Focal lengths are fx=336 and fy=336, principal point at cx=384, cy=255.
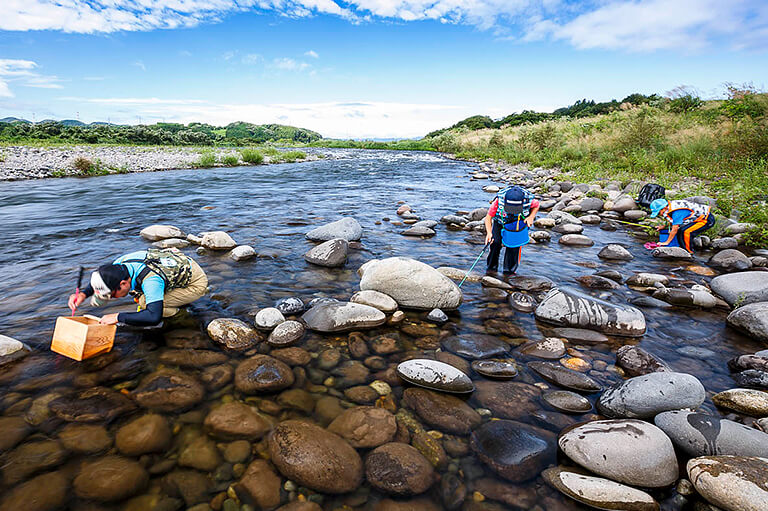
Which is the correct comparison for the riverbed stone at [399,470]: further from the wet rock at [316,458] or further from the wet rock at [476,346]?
the wet rock at [476,346]

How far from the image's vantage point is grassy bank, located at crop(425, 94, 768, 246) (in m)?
9.62

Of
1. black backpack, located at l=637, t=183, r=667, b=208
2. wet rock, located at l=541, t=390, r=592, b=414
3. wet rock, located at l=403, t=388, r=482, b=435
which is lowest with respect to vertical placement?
wet rock, located at l=403, t=388, r=482, b=435

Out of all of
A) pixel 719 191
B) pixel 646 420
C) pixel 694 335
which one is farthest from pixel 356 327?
pixel 719 191

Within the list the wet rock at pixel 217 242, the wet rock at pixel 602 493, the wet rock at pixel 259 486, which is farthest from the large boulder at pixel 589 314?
the wet rock at pixel 217 242

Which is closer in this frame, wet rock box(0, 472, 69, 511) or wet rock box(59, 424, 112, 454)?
wet rock box(0, 472, 69, 511)

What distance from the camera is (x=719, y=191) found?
33.6 feet

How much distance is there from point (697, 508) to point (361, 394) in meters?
2.72

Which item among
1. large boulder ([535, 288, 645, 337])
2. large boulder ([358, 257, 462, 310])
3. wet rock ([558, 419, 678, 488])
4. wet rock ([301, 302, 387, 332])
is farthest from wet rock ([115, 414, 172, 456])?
large boulder ([535, 288, 645, 337])

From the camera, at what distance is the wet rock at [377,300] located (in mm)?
5078

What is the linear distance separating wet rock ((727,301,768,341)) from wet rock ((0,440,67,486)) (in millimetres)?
7787

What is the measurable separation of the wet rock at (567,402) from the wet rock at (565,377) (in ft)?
0.60

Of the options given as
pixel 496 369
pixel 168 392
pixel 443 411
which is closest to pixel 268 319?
pixel 168 392

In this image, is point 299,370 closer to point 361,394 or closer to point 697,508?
point 361,394

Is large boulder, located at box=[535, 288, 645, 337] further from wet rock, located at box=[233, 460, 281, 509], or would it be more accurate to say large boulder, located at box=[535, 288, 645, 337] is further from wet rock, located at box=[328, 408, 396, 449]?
wet rock, located at box=[233, 460, 281, 509]
